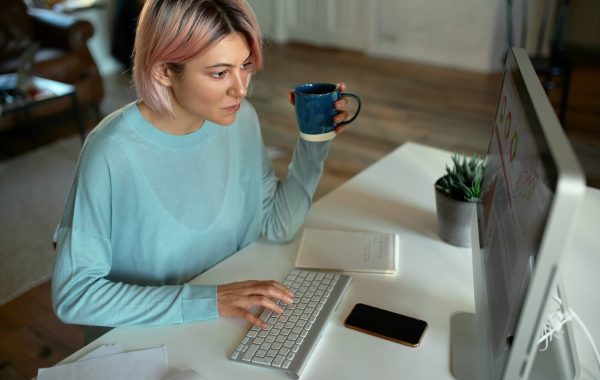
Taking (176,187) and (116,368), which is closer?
(116,368)

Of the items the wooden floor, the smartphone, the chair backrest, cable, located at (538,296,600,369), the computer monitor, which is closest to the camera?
the computer monitor

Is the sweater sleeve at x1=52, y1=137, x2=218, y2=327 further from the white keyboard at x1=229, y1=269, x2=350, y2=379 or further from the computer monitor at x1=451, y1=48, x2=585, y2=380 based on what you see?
the computer monitor at x1=451, y1=48, x2=585, y2=380

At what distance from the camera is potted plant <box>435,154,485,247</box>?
1.16 meters

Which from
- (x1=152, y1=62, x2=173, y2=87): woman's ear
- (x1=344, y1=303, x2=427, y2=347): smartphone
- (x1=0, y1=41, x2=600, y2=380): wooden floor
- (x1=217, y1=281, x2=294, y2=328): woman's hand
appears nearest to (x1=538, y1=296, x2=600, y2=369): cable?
(x1=344, y1=303, x2=427, y2=347): smartphone

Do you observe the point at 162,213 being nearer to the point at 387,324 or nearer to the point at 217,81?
the point at 217,81

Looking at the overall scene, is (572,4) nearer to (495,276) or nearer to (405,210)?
(405,210)

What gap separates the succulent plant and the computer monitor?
15 centimetres

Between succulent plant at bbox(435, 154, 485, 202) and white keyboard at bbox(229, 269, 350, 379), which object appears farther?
succulent plant at bbox(435, 154, 485, 202)

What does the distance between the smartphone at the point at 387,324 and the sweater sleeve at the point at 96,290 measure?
252 millimetres

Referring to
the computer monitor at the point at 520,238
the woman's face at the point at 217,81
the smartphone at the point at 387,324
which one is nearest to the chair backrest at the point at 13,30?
the woman's face at the point at 217,81

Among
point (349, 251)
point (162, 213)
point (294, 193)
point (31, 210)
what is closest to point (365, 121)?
point (31, 210)

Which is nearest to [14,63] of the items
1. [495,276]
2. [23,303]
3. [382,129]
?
[23,303]

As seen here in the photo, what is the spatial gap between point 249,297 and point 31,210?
222cm

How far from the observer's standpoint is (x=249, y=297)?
0.98m
